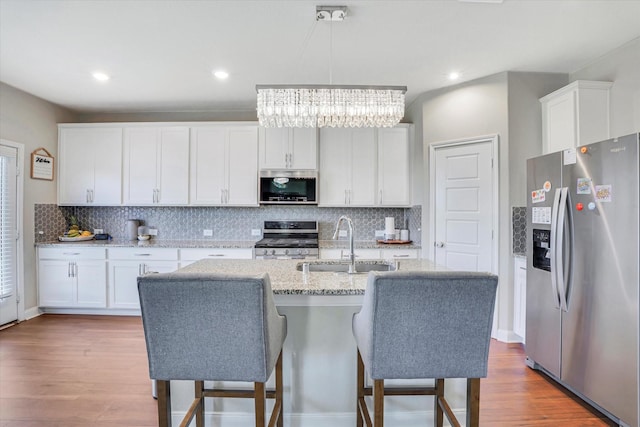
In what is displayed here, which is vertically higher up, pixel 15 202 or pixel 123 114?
pixel 123 114

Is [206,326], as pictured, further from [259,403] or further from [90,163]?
[90,163]

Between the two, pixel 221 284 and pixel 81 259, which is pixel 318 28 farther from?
pixel 81 259

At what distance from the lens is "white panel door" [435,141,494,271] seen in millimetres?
3305

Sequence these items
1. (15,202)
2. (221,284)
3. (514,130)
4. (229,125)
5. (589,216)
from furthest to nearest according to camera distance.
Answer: (229,125), (15,202), (514,130), (589,216), (221,284)

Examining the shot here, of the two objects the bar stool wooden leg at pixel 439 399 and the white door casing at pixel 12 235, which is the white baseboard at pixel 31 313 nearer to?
the white door casing at pixel 12 235

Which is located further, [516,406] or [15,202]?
[15,202]

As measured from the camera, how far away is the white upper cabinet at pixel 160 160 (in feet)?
13.6

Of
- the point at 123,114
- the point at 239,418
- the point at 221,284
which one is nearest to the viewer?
the point at 221,284

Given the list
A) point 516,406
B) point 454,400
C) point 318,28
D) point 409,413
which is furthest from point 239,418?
point 318,28

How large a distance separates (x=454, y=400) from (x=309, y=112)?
2032mm

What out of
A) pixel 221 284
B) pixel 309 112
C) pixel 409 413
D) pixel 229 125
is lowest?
pixel 409 413

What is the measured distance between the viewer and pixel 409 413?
74.1 inches

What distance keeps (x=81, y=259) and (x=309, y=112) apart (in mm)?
3457

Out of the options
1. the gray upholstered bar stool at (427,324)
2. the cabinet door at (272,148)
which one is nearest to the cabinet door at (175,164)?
the cabinet door at (272,148)
